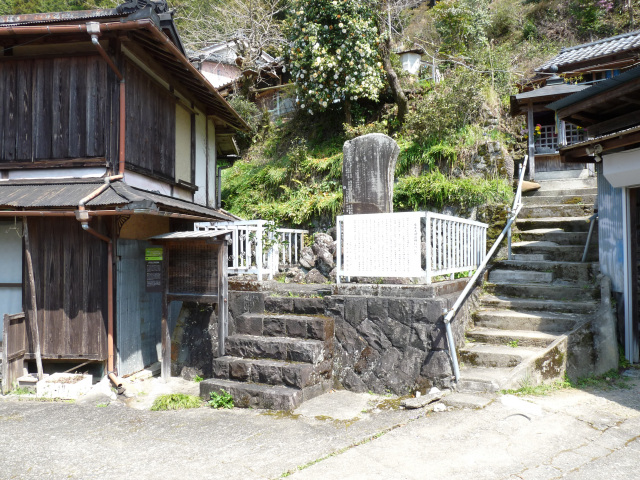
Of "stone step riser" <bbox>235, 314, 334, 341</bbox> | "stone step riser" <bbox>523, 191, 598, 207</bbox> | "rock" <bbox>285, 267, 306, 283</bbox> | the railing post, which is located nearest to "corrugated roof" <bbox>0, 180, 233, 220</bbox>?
the railing post

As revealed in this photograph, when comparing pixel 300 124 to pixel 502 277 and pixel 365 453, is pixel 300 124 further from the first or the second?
pixel 365 453

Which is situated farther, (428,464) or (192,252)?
(192,252)

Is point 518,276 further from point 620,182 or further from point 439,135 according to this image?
point 439,135

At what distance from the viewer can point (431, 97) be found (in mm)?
15625

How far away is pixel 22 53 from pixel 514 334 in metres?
10.2

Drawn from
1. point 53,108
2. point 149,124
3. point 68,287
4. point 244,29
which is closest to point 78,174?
point 53,108

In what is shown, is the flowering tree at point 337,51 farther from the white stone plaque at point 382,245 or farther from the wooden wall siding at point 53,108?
the white stone plaque at point 382,245

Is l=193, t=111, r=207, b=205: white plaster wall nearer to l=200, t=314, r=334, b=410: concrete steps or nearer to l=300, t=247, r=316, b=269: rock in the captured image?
l=300, t=247, r=316, b=269: rock

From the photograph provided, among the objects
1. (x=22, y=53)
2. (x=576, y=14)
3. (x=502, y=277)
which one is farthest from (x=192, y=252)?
(x=576, y=14)

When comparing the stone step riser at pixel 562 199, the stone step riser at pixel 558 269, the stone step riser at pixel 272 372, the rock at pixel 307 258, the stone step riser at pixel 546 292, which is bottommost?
the stone step riser at pixel 272 372

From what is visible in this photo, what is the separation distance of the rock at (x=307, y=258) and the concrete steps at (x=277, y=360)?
10.9 feet

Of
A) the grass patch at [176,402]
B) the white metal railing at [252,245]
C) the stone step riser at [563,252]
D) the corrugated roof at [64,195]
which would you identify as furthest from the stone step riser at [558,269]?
the corrugated roof at [64,195]

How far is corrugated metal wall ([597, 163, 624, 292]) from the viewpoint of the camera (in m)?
8.18

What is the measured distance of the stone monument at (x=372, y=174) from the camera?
9.00 m
